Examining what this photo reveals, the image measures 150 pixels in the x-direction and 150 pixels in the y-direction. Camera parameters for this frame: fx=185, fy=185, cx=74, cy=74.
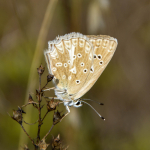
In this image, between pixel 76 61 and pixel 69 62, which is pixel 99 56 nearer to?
pixel 76 61

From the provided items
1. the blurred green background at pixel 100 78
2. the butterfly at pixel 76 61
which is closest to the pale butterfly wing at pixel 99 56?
the butterfly at pixel 76 61

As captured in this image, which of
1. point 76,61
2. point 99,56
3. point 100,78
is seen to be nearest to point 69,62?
point 76,61

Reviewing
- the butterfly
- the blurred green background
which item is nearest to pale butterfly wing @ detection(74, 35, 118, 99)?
the butterfly

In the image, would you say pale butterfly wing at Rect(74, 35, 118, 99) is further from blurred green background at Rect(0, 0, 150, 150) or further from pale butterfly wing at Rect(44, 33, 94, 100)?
blurred green background at Rect(0, 0, 150, 150)

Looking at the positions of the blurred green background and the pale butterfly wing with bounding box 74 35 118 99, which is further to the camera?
the blurred green background

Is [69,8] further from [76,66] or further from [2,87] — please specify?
[2,87]

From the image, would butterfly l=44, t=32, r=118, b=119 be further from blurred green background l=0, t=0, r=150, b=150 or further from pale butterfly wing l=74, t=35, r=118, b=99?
blurred green background l=0, t=0, r=150, b=150

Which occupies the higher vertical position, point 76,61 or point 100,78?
point 76,61

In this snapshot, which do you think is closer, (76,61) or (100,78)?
(76,61)

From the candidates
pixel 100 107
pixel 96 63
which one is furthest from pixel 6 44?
pixel 100 107
